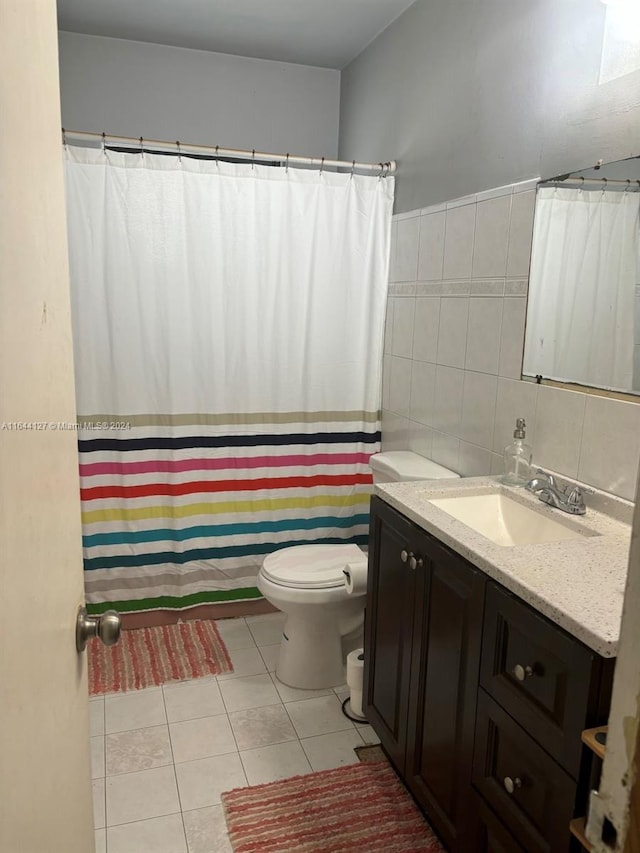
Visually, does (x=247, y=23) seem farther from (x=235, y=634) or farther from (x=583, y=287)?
(x=235, y=634)

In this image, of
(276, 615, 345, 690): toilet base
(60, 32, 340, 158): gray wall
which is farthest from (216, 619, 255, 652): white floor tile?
(60, 32, 340, 158): gray wall

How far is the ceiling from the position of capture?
2.67 meters

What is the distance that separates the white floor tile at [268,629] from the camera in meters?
2.81

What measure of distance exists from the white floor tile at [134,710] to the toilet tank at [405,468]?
3.81 feet

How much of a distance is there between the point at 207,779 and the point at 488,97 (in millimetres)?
2347

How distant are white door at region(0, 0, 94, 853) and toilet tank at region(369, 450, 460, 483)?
1576 millimetres

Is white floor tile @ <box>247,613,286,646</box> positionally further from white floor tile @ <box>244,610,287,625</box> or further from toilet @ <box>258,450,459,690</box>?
toilet @ <box>258,450,459,690</box>

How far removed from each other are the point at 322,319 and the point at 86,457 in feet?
3.83

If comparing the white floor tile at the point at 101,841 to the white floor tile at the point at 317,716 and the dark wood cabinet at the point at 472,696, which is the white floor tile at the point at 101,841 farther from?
the dark wood cabinet at the point at 472,696

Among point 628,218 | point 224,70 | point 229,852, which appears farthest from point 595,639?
point 224,70

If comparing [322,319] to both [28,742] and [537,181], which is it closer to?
[537,181]

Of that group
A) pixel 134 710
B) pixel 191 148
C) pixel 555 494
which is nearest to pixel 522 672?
pixel 555 494

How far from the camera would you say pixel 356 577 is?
2240 mm

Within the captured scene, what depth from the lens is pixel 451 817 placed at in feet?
5.25
